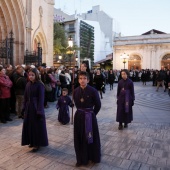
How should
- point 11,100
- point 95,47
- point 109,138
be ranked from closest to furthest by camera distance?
point 109,138, point 11,100, point 95,47

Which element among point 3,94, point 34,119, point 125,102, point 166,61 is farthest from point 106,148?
point 166,61

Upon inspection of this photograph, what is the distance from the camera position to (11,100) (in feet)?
28.7

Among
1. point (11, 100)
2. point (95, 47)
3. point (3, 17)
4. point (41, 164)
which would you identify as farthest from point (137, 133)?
point (95, 47)

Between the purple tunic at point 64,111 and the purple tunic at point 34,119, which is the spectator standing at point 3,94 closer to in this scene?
the purple tunic at point 64,111

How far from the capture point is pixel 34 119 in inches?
199

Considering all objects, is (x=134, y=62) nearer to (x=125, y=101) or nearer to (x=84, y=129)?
(x=125, y=101)

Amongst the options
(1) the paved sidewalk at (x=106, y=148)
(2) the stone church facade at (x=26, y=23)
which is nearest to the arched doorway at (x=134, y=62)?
(2) the stone church facade at (x=26, y=23)

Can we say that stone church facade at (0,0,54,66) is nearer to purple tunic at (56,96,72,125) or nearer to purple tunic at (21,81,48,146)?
purple tunic at (56,96,72,125)

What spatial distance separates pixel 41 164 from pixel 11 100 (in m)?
4.79

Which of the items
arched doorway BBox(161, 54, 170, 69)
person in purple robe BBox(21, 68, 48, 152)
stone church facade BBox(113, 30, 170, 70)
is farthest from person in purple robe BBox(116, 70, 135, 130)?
arched doorway BBox(161, 54, 170, 69)

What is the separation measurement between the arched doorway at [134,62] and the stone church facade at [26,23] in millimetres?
18879

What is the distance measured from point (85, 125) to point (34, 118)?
52.1 inches

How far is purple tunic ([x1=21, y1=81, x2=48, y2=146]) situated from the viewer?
5.04 m

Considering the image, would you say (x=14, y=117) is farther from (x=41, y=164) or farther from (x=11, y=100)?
(x=41, y=164)
